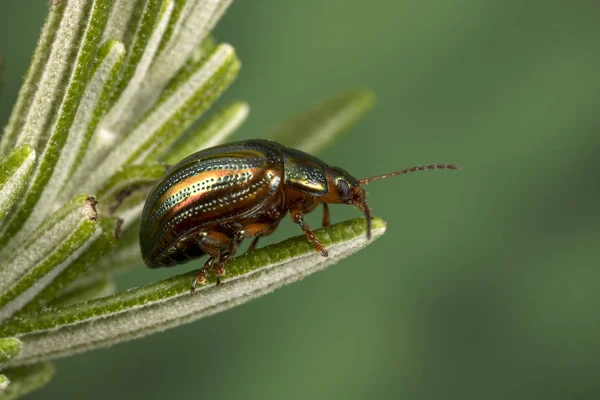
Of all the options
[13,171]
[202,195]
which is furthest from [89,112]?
[202,195]

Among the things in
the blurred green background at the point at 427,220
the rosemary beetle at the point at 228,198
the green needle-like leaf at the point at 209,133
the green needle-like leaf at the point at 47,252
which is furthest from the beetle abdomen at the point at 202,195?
the blurred green background at the point at 427,220

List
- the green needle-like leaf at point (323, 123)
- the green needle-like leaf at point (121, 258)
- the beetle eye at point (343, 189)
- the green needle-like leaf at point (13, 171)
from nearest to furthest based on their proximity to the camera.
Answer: the green needle-like leaf at point (13, 171), the green needle-like leaf at point (121, 258), the beetle eye at point (343, 189), the green needle-like leaf at point (323, 123)

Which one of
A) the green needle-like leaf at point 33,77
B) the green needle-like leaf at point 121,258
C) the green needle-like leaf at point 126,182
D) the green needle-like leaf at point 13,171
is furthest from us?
the green needle-like leaf at point 121,258

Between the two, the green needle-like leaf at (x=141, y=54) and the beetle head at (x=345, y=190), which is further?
the beetle head at (x=345, y=190)

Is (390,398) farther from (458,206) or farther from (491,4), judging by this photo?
(491,4)

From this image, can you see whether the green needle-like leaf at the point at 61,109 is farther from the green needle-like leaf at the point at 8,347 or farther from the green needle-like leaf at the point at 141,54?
the green needle-like leaf at the point at 8,347

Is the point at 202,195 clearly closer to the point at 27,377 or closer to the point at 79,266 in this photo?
the point at 79,266

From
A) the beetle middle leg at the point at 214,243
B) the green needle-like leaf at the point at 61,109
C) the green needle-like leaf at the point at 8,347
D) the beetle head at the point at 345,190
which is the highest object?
the green needle-like leaf at the point at 61,109

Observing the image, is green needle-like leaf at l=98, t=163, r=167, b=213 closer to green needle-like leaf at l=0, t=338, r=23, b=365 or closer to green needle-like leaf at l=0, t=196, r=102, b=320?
green needle-like leaf at l=0, t=196, r=102, b=320
